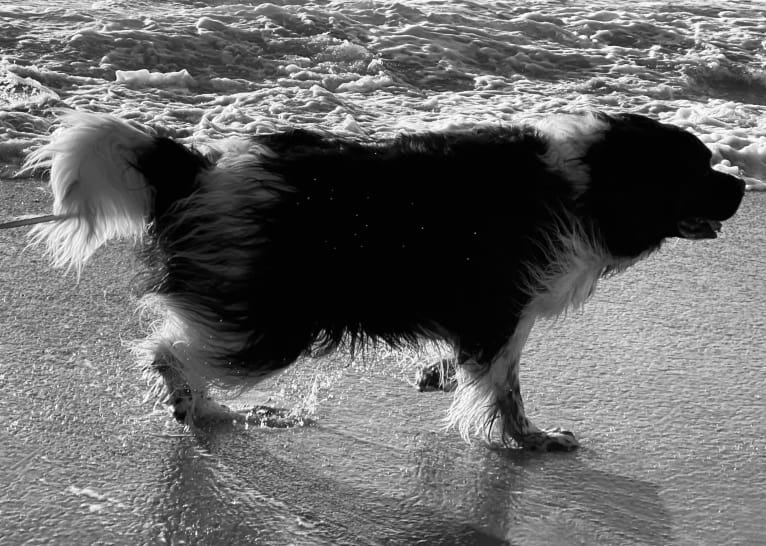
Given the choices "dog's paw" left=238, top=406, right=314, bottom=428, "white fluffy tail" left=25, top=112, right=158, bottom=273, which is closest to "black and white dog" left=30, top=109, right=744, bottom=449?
"white fluffy tail" left=25, top=112, right=158, bottom=273

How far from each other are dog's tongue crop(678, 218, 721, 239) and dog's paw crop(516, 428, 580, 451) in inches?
32.7

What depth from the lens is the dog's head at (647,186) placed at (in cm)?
336

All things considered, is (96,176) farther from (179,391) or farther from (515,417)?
(515,417)

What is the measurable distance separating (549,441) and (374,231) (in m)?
0.91

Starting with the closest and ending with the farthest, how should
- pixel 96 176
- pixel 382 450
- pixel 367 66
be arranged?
pixel 96 176, pixel 382 450, pixel 367 66

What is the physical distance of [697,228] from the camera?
11.8 feet

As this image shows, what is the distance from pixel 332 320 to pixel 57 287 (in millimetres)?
1696

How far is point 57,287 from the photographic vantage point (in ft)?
14.0

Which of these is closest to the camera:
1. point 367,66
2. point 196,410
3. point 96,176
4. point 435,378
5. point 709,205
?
point 96,176

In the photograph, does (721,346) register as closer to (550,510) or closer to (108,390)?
(550,510)

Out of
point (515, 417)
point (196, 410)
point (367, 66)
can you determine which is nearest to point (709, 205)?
point (515, 417)

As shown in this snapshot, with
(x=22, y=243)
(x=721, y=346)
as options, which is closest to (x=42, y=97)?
(x=22, y=243)

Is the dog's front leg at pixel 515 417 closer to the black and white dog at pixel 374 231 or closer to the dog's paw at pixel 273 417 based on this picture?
the black and white dog at pixel 374 231

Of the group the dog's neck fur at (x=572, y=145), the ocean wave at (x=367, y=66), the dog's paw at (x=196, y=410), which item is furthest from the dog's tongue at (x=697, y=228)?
the ocean wave at (x=367, y=66)
